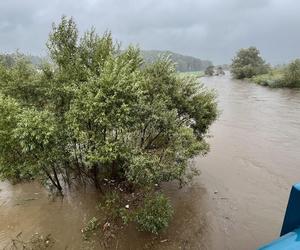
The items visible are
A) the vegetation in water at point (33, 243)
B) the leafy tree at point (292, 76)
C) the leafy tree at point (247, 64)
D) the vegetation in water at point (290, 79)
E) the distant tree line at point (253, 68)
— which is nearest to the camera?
the vegetation in water at point (33, 243)

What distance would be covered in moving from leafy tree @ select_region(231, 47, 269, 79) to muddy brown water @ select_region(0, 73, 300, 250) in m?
49.6

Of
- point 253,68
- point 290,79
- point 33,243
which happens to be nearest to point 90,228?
point 33,243

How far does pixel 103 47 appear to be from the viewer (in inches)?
535

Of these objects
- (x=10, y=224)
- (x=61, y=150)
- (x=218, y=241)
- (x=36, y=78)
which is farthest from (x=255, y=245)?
(x=36, y=78)

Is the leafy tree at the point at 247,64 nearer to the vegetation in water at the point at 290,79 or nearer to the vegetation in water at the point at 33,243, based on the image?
the vegetation in water at the point at 290,79

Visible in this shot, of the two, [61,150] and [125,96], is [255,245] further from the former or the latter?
[61,150]

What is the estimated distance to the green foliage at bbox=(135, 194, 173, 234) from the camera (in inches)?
416

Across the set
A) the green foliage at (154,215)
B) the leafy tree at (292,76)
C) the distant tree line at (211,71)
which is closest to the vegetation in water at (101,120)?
the green foliage at (154,215)

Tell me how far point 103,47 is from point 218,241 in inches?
362

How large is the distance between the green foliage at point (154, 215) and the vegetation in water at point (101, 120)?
42 mm

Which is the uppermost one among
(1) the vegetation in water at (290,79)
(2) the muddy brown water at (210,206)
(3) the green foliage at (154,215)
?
(1) the vegetation in water at (290,79)

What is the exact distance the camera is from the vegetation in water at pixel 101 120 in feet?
34.5

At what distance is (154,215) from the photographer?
35.0ft

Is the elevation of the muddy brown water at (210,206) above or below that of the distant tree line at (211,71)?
below
